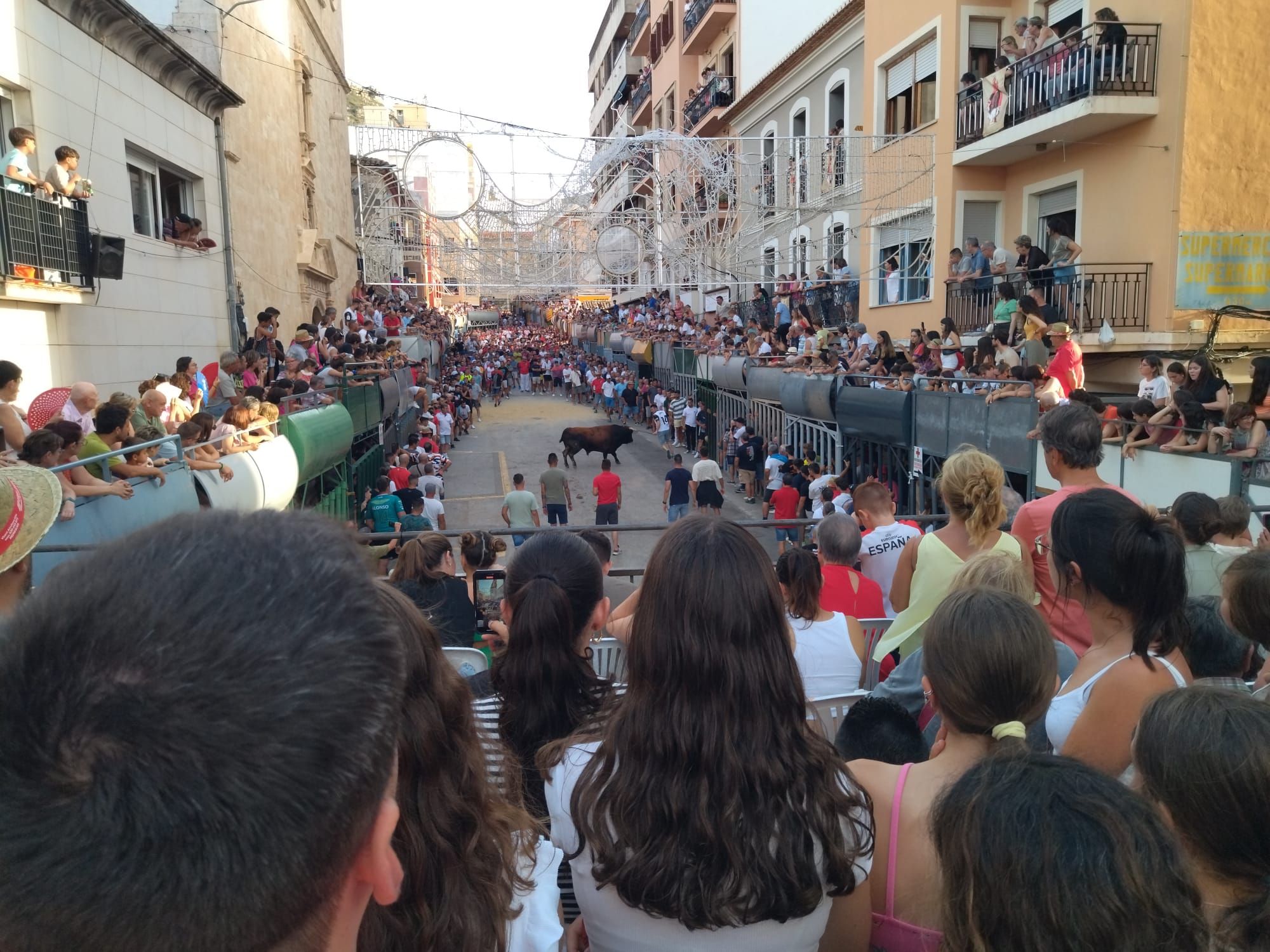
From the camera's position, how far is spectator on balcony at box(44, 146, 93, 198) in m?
9.35

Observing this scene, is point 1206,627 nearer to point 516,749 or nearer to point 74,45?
point 516,749

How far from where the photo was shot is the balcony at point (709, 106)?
100 feet

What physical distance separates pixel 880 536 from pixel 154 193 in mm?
12711

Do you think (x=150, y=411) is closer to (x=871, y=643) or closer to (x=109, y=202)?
(x=109, y=202)

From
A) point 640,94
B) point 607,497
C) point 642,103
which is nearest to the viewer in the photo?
point 607,497

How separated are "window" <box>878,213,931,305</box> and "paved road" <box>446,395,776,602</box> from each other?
216 inches

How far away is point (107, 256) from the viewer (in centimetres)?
1058

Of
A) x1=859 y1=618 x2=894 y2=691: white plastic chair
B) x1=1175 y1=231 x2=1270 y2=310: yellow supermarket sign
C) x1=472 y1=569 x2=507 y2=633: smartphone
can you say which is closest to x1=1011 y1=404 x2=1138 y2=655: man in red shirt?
x1=859 y1=618 x2=894 y2=691: white plastic chair

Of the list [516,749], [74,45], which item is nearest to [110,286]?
[74,45]

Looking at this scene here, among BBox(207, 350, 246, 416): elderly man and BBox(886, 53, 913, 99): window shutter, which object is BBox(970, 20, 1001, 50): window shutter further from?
BBox(207, 350, 246, 416): elderly man

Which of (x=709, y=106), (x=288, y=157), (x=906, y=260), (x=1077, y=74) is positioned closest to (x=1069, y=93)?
(x=1077, y=74)

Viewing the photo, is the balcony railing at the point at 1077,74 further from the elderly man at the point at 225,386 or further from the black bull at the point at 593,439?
the elderly man at the point at 225,386

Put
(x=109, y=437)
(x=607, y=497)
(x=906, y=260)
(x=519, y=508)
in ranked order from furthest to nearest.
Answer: (x=906, y=260), (x=607, y=497), (x=519, y=508), (x=109, y=437)

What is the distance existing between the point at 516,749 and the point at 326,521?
1.78 meters
